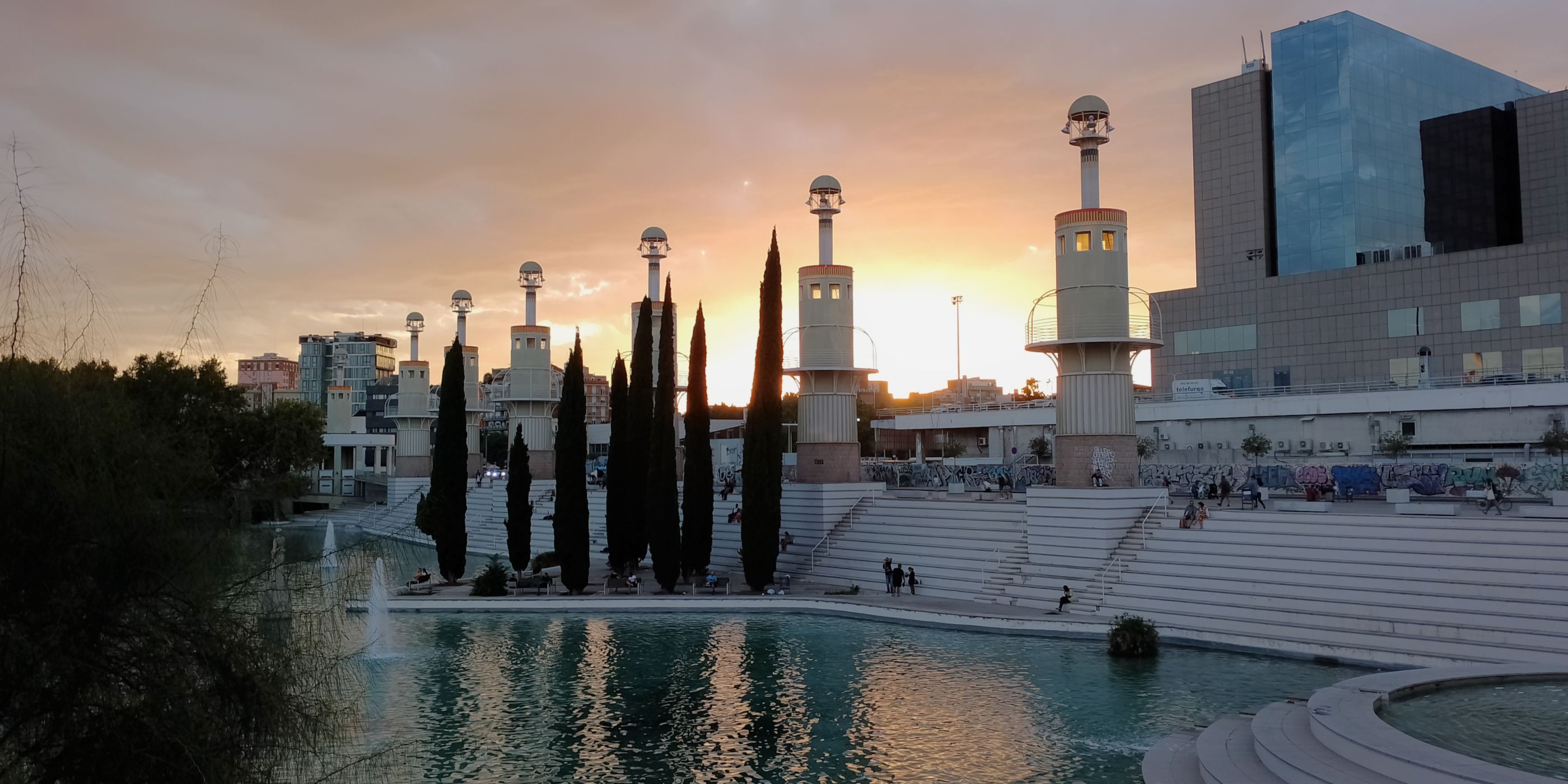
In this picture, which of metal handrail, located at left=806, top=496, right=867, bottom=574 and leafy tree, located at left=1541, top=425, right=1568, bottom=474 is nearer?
metal handrail, located at left=806, top=496, right=867, bottom=574

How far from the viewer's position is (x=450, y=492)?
34.9 metres

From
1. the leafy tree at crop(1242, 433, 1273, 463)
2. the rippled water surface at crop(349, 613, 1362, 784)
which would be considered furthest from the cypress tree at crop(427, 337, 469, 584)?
the leafy tree at crop(1242, 433, 1273, 463)

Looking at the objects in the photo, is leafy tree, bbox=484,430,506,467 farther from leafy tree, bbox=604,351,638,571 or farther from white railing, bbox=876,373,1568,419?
leafy tree, bbox=604,351,638,571

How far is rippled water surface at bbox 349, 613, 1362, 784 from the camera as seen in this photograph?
599 inches

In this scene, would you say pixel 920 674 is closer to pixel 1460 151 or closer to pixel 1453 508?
pixel 1453 508

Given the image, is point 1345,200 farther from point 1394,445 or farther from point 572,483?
point 572,483

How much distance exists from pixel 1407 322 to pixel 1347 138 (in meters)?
14.0

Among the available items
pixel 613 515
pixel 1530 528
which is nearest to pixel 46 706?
pixel 1530 528

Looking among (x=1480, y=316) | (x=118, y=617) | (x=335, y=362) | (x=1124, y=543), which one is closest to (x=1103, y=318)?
(x=1124, y=543)

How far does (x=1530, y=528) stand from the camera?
913 inches

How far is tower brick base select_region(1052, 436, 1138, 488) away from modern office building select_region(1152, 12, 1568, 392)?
41277mm

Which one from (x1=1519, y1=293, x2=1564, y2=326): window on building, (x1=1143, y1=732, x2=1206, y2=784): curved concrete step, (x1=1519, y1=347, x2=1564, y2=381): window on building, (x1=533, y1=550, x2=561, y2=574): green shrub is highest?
(x1=1519, y1=293, x2=1564, y2=326): window on building

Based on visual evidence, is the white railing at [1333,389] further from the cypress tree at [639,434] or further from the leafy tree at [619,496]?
the leafy tree at [619,496]

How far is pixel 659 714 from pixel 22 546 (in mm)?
12578
